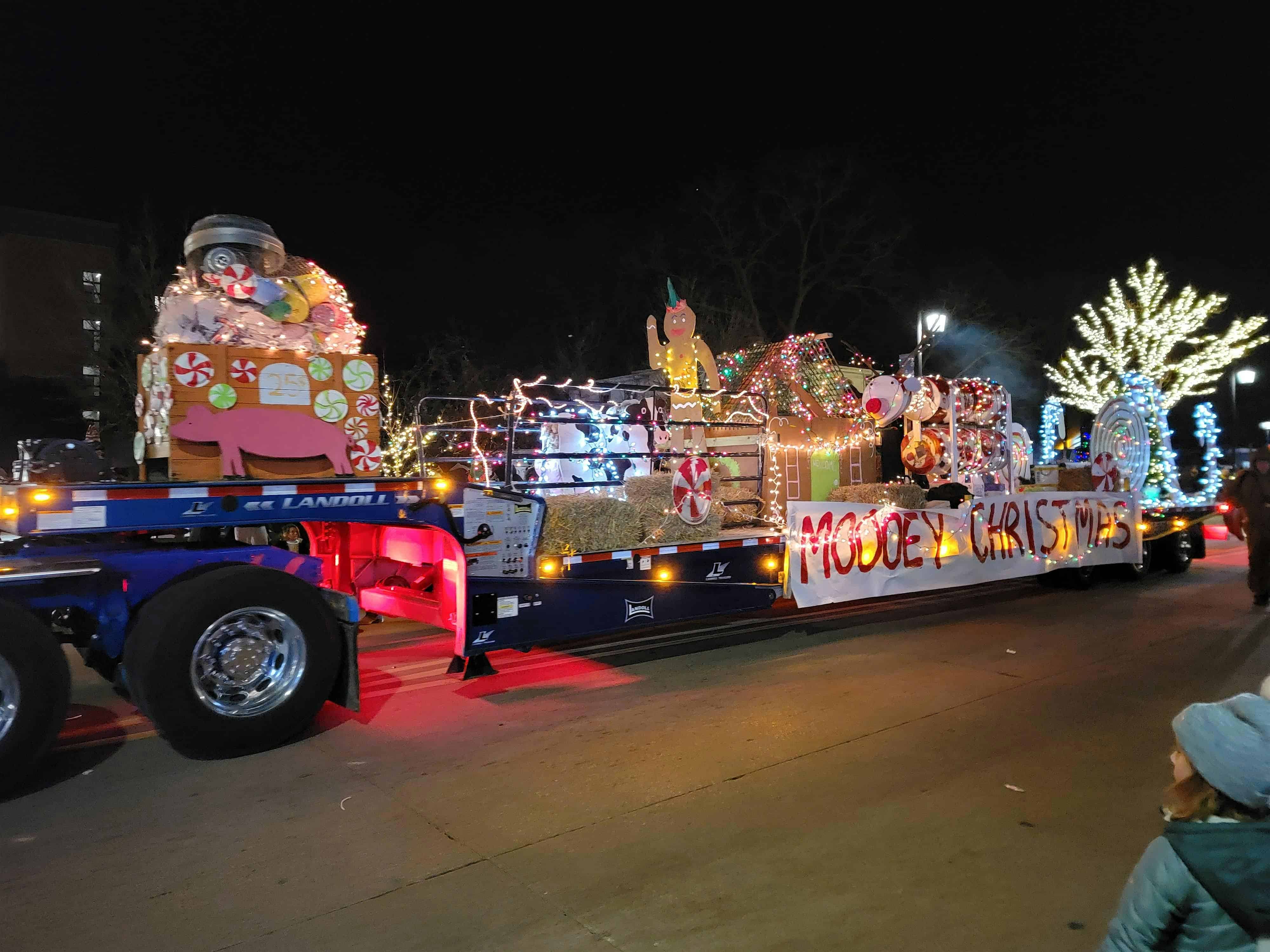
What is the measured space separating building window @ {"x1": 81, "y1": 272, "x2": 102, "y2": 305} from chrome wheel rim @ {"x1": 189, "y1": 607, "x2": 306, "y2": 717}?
83.2ft

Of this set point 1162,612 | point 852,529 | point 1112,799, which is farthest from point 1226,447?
point 1112,799

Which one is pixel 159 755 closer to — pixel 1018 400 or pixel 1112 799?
pixel 1112 799

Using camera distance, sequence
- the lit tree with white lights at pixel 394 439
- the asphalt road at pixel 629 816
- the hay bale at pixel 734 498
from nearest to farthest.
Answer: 1. the asphalt road at pixel 629 816
2. the hay bale at pixel 734 498
3. the lit tree with white lights at pixel 394 439

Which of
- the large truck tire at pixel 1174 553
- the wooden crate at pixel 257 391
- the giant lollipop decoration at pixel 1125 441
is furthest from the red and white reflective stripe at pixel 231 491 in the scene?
the large truck tire at pixel 1174 553

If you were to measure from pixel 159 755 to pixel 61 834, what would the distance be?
121 centimetres

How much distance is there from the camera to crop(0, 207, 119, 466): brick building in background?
95.1 feet

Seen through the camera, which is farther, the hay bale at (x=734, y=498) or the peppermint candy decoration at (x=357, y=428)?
the hay bale at (x=734, y=498)

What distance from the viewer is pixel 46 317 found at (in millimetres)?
35062

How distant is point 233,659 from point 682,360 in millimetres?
6139

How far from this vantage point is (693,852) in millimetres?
Answer: 4078

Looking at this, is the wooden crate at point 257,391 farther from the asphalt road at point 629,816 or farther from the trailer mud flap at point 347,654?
the asphalt road at point 629,816

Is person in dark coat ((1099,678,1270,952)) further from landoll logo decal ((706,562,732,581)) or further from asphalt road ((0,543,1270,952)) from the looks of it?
landoll logo decal ((706,562,732,581))

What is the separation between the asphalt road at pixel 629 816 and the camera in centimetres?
348

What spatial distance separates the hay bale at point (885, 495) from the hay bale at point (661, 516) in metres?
1.98
